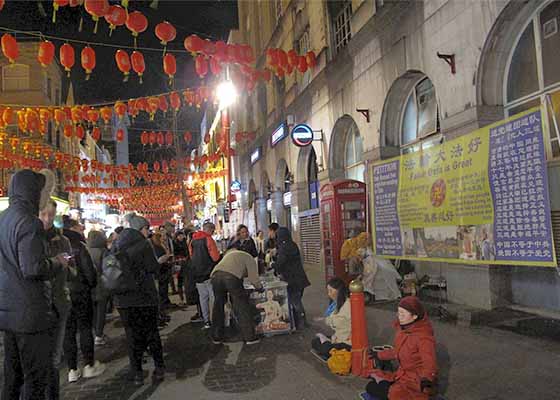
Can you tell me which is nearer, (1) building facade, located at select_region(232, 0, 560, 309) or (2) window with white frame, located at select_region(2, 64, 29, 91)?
(1) building facade, located at select_region(232, 0, 560, 309)

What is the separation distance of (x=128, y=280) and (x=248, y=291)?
256 centimetres

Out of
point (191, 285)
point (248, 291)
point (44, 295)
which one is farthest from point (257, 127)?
point (44, 295)

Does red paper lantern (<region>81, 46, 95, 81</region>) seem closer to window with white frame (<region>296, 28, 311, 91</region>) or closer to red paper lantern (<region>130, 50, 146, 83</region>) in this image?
red paper lantern (<region>130, 50, 146, 83</region>)

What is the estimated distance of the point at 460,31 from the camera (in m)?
8.45

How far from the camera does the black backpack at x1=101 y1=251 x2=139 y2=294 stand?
18.3 ft

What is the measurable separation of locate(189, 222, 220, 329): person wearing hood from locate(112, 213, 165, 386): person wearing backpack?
3000mm

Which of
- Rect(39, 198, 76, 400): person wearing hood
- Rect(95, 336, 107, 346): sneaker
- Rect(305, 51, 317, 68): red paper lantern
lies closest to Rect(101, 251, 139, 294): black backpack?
Rect(39, 198, 76, 400): person wearing hood

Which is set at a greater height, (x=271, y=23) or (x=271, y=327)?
(x=271, y=23)

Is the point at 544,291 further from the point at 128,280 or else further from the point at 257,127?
the point at 257,127

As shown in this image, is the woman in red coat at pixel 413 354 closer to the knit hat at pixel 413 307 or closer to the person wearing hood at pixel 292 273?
the knit hat at pixel 413 307

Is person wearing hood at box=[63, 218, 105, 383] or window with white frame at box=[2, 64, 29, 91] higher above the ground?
window with white frame at box=[2, 64, 29, 91]

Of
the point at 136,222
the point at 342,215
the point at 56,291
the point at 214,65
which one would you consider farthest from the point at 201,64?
the point at 56,291

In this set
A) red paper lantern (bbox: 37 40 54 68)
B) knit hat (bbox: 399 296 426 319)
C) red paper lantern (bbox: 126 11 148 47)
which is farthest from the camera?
red paper lantern (bbox: 37 40 54 68)

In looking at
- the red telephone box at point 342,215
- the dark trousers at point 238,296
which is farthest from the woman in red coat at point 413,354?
the red telephone box at point 342,215
